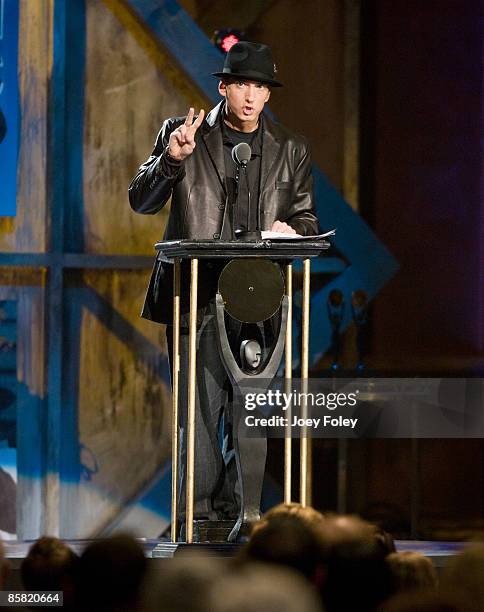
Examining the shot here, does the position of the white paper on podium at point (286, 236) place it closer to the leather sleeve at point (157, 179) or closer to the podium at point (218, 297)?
the podium at point (218, 297)

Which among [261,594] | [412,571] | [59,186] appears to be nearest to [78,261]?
[59,186]

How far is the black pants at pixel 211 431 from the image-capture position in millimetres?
4648

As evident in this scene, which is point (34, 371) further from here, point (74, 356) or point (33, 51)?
point (33, 51)

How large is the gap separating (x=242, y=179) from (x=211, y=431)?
2.82 feet

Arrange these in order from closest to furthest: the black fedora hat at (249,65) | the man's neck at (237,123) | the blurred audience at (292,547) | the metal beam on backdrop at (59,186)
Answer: the blurred audience at (292,547), the black fedora hat at (249,65), the man's neck at (237,123), the metal beam on backdrop at (59,186)

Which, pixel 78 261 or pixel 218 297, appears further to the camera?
pixel 78 261

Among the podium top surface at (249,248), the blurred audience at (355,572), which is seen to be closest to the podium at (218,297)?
the podium top surface at (249,248)

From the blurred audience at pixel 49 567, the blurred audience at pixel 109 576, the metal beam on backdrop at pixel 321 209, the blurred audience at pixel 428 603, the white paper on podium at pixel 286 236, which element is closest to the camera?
the blurred audience at pixel 428 603

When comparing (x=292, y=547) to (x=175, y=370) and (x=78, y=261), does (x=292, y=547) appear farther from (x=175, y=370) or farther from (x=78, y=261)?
(x=78, y=261)

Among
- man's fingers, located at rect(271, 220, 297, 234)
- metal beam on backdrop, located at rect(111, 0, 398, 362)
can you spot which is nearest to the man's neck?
man's fingers, located at rect(271, 220, 297, 234)

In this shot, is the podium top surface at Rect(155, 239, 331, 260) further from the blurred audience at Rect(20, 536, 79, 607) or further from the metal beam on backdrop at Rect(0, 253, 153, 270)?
the metal beam on backdrop at Rect(0, 253, 153, 270)

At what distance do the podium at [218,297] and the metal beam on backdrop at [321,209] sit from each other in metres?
1.86

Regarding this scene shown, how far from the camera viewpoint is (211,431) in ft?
15.3

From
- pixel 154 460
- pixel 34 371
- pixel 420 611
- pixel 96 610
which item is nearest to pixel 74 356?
pixel 34 371
